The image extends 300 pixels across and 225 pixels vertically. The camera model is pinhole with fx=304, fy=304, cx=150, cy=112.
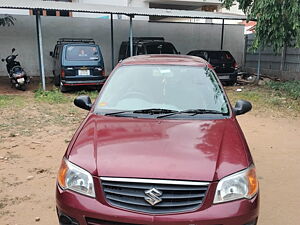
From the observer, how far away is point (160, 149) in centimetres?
242

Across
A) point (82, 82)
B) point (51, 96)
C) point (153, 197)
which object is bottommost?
point (51, 96)

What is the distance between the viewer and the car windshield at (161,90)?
3.29 m

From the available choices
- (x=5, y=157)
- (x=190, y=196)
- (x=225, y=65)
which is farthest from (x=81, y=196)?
(x=225, y=65)

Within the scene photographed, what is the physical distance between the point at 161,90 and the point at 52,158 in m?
2.47

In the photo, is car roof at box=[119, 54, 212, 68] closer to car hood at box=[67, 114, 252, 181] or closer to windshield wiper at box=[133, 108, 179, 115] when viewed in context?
windshield wiper at box=[133, 108, 179, 115]

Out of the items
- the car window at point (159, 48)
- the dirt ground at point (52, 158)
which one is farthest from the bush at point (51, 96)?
the car window at point (159, 48)

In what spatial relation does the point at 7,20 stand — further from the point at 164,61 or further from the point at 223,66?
the point at 164,61

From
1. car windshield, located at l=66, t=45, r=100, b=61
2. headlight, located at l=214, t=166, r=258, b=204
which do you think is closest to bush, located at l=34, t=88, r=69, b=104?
car windshield, located at l=66, t=45, r=100, b=61

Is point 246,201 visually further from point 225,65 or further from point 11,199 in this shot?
point 225,65

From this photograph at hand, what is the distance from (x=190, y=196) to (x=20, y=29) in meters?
13.7

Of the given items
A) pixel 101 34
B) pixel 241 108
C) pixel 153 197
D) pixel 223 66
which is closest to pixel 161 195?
pixel 153 197

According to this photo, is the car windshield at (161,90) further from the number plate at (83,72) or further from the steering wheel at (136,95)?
the number plate at (83,72)

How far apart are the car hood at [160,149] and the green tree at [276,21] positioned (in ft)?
24.7

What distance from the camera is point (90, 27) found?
48.5 feet
